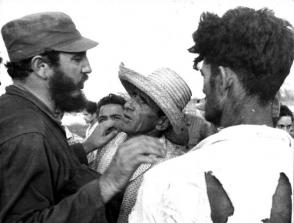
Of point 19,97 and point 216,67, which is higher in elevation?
Result: point 216,67

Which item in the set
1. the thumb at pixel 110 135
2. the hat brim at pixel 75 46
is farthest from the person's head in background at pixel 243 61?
the thumb at pixel 110 135

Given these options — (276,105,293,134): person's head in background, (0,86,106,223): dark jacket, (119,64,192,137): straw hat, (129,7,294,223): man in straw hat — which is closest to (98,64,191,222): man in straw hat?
(119,64,192,137): straw hat

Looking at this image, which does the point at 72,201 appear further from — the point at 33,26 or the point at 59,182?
the point at 33,26

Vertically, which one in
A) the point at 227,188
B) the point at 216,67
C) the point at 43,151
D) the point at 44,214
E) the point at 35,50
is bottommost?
the point at 44,214

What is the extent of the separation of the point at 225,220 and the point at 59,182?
0.90 m

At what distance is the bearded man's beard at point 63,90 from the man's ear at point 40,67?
1.6 inches

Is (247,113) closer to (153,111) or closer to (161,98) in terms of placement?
(161,98)

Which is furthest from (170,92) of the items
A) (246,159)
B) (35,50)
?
(246,159)

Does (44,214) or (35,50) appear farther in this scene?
(35,50)

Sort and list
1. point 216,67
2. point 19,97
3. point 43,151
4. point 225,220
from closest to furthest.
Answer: point 225,220 < point 216,67 < point 43,151 < point 19,97

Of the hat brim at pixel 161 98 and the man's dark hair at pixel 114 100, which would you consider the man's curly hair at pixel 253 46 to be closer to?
the hat brim at pixel 161 98

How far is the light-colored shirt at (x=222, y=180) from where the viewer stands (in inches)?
64.7

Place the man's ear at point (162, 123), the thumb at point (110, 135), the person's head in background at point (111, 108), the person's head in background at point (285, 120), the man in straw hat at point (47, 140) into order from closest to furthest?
the man in straw hat at point (47, 140), the man's ear at point (162, 123), the thumb at point (110, 135), the person's head in background at point (111, 108), the person's head in background at point (285, 120)

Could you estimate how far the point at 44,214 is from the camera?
6.57 feet
